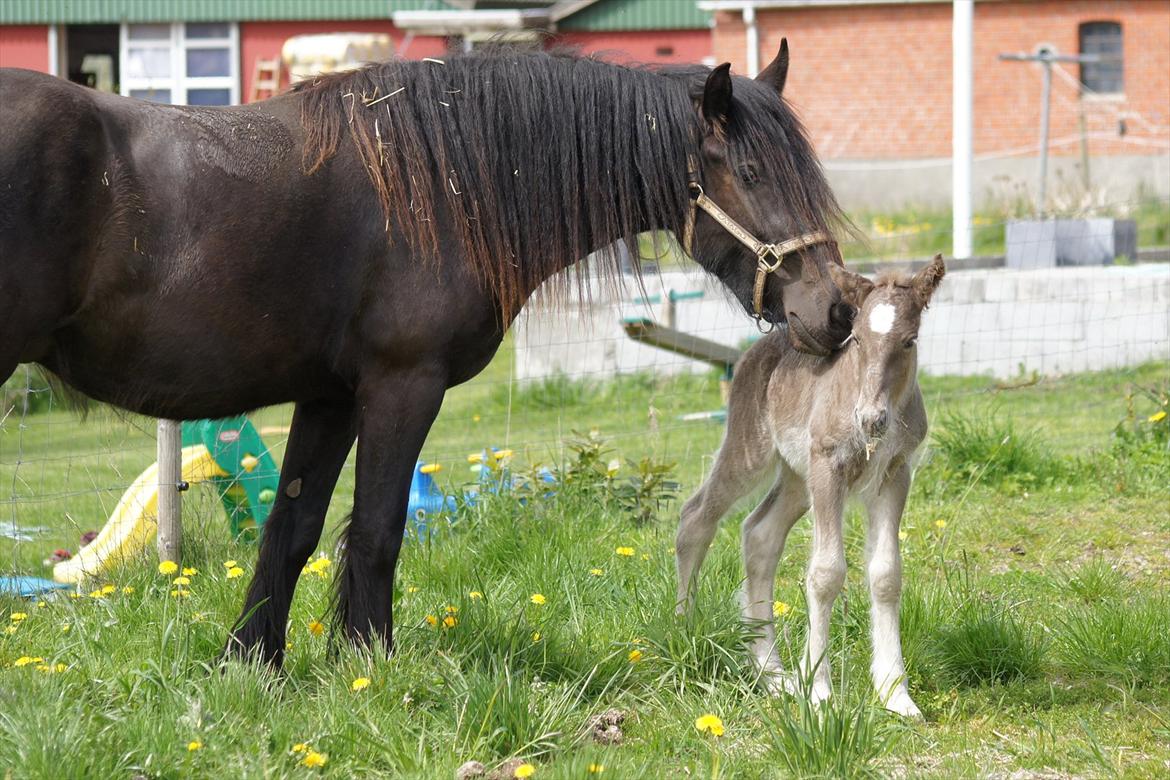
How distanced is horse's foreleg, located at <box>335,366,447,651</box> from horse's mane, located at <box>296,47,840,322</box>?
37cm

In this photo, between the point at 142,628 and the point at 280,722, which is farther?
the point at 142,628

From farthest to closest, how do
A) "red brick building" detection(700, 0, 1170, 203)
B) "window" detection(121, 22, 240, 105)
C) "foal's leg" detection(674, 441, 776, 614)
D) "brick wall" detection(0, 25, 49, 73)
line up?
"window" detection(121, 22, 240, 105)
"brick wall" detection(0, 25, 49, 73)
"red brick building" detection(700, 0, 1170, 203)
"foal's leg" detection(674, 441, 776, 614)

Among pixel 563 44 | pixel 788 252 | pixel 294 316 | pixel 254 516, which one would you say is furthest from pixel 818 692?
pixel 254 516

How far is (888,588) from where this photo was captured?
3.92 metres

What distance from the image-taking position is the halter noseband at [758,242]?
3766 mm

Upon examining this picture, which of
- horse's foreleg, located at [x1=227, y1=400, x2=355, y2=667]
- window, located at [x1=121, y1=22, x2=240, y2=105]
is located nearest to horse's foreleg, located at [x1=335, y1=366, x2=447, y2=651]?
horse's foreleg, located at [x1=227, y1=400, x2=355, y2=667]

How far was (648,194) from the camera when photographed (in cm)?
385

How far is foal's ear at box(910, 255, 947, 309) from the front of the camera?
372cm

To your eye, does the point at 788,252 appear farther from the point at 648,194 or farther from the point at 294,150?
the point at 294,150

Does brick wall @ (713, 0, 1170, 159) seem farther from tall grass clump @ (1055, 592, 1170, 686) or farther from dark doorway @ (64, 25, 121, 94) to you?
tall grass clump @ (1055, 592, 1170, 686)

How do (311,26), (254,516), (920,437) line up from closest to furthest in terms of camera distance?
(920,437) < (254,516) < (311,26)

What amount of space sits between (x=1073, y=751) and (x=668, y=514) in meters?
2.88

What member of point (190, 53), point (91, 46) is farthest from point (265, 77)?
point (91, 46)

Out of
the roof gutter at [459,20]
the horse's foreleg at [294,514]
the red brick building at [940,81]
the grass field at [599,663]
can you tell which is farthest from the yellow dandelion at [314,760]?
the roof gutter at [459,20]
